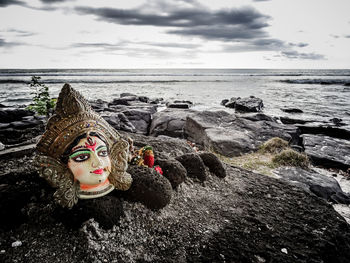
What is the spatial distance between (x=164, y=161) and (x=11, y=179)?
89.5 inches

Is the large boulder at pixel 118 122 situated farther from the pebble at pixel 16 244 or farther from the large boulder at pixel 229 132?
the pebble at pixel 16 244

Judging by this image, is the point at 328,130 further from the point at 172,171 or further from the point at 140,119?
the point at 172,171

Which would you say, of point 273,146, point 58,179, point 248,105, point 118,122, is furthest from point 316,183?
point 248,105

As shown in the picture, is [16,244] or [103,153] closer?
[16,244]

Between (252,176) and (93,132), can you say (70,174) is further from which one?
(252,176)

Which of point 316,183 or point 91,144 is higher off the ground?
point 91,144

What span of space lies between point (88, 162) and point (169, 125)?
302 inches

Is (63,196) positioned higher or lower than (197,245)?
higher

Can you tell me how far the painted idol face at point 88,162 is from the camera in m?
2.93

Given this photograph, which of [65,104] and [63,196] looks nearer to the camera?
[63,196]

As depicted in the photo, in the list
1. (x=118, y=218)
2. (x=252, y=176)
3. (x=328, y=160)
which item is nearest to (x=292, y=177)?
(x=252, y=176)

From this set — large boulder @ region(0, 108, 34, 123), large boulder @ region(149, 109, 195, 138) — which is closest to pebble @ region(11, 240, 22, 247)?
large boulder @ region(149, 109, 195, 138)

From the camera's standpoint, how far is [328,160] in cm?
793

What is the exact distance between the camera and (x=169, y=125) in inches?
415
